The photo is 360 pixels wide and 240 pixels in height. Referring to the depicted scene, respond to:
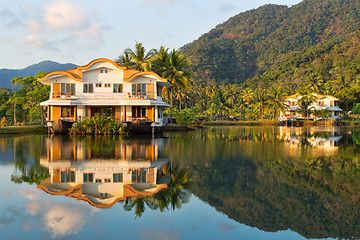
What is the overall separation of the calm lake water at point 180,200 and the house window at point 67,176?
0.03 metres

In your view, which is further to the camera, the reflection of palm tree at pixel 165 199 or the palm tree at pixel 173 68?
the palm tree at pixel 173 68

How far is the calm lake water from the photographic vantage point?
5648 millimetres

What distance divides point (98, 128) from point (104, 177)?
1810 centimetres

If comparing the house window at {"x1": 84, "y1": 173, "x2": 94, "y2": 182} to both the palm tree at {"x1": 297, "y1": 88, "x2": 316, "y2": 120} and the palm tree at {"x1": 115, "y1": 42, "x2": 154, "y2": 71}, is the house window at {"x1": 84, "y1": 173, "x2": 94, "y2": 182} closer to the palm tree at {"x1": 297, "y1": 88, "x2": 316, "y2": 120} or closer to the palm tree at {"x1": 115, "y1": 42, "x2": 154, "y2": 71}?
the palm tree at {"x1": 115, "y1": 42, "x2": 154, "y2": 71}

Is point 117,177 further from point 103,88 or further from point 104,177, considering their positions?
point 103,88

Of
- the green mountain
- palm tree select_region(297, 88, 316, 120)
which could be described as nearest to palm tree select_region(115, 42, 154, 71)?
palm tree select_region(297, 88, 316, 120)

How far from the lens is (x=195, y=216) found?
6348 millimetres

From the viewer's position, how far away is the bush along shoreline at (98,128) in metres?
26.6

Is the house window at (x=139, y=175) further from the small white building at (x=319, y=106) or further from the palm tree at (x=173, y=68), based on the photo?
the small white building at (x=319, y=106)

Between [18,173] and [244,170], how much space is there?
25.4 ft

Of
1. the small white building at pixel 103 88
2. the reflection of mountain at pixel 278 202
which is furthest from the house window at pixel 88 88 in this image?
the reflection of mountain at pixel 278 202

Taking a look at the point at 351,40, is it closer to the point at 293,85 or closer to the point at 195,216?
the point at 293,85

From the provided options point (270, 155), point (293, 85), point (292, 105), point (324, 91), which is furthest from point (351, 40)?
point (270, 155)

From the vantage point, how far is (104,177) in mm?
9289
